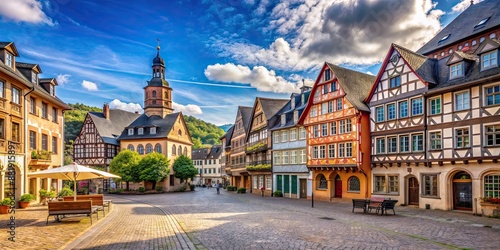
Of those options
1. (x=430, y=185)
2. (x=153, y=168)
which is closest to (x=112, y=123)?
(x=153, y=168)

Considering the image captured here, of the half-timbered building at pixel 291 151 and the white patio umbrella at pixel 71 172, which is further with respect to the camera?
the half-timbered building at pixel 291 151

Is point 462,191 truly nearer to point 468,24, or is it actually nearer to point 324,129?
point 324,129

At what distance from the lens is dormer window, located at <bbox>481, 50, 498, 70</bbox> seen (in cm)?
2200

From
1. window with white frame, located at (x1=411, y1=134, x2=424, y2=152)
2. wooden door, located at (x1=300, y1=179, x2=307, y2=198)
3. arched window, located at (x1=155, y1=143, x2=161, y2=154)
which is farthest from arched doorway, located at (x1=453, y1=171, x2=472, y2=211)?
arched window, located at (x1=155, y1=143, x2=161, y2=154)

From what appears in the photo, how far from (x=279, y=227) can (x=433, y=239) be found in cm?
568

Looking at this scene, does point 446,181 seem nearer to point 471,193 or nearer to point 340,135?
point 471,193

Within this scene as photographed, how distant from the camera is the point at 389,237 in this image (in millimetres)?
13180

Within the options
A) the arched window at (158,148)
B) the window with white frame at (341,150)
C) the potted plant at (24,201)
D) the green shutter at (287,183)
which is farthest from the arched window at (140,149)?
Answer: the window with white frame at (341,150)

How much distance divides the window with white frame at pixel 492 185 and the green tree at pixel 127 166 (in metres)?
44.8

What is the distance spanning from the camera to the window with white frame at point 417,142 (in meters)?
25.8

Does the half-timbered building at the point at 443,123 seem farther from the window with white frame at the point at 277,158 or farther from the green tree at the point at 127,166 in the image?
the green tree at the point at 127,166

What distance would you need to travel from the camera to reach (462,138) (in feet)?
75.9

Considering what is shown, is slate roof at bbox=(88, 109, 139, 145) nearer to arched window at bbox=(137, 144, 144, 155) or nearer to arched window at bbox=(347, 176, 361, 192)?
arched window at bbox=(137, 144, 144, 155)

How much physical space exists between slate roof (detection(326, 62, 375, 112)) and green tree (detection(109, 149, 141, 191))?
34002 mm
